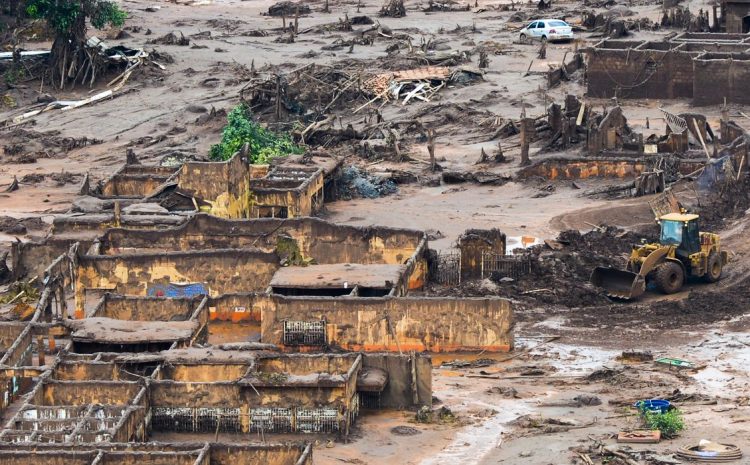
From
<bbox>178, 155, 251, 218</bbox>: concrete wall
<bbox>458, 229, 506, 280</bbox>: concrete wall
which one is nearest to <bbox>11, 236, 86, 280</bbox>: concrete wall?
<bbox>178, 155, 251, 218</bbox>: concrete wall

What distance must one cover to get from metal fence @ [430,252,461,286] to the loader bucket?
2.78m

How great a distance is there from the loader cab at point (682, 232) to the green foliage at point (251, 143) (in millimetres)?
13072

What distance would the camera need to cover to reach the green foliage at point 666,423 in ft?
96.2

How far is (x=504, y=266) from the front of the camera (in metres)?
39.6

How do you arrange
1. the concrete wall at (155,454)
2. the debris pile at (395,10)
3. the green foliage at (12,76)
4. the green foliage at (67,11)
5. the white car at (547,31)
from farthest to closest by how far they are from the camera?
the debris pile at (395,10)
the white car at (547,31)
the green foliage at (12,76)
the green foliage at (67,11)
the concrete wall at (155,454)

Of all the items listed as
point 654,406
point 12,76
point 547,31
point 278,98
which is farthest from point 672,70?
point 654,406

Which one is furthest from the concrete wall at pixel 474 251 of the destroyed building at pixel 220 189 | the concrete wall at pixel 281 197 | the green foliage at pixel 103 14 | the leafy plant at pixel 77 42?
the green foliage at pixel 103 14

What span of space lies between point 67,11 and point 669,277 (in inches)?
1134

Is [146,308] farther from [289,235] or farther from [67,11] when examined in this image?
[67,11]

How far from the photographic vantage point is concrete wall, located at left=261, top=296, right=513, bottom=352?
3512 centimetres

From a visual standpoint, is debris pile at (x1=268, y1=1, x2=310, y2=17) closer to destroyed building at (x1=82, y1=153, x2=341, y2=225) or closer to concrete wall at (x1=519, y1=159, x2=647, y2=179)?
concrete wall at (x1=519, y1=159, x2=647, y2=179)

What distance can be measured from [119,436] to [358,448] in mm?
3685

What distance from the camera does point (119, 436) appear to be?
29.2m

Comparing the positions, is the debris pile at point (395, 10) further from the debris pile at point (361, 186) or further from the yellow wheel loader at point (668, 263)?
the yellow wheel loader at point (668, 263)
